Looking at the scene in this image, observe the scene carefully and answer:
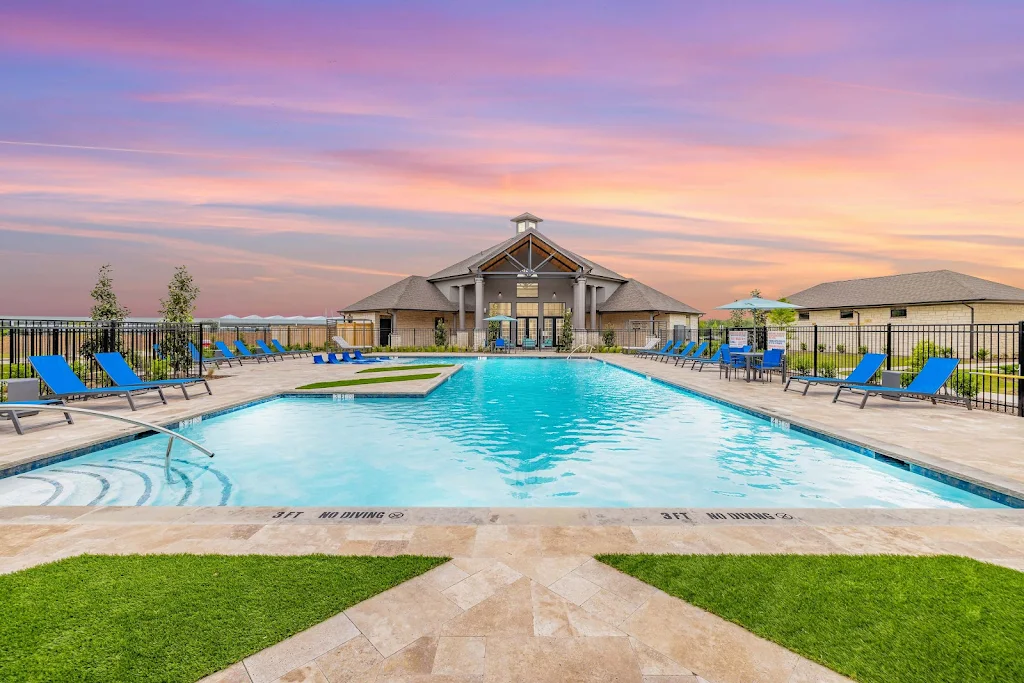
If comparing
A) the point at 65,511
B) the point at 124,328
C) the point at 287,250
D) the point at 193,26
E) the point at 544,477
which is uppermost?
the point at 193,26

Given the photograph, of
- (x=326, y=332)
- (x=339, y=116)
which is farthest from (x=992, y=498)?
(x=326, y=332)

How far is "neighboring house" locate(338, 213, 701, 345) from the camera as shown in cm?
3138

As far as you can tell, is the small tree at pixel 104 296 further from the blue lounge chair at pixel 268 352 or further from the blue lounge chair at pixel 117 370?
the blue lounge chair at pixel 268 352

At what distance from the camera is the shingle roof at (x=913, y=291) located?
29625mm

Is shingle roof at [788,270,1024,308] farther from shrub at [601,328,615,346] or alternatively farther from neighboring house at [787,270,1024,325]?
shrub at [601,328,615,346]

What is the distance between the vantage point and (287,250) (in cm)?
2684

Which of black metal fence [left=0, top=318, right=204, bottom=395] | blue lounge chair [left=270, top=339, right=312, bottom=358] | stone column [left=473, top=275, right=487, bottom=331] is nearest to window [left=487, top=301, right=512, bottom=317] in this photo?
stone column [left=473, top=275, right=487, bottom=331]

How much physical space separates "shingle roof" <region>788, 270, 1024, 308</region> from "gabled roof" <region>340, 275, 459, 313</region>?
30296mm

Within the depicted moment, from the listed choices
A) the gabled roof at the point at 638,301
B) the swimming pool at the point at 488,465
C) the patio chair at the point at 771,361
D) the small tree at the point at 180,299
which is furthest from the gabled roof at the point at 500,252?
the swimming pool at the point at 488,465

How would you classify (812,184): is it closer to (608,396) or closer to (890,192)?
(890,192)

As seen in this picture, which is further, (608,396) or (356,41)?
(356,41)

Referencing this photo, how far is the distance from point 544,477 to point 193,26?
14487 mm

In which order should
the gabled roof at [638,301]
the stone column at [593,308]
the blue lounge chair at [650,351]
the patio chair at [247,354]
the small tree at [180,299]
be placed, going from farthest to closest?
the gabled roof at [638,301] < the stone column at [593,308] < the blue lounge chair at [650,351] < the patio chair at [247,354] < the small tree at [180,299]

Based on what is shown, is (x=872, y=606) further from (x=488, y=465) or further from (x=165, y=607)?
(x=488, y=465)
